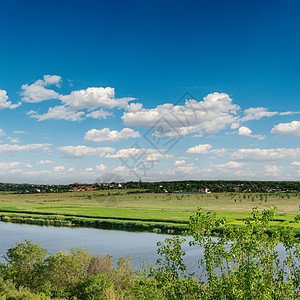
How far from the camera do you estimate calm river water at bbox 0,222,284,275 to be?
35.9 m

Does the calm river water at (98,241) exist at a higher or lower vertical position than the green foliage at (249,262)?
lower

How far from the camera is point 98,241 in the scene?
45.9 metres

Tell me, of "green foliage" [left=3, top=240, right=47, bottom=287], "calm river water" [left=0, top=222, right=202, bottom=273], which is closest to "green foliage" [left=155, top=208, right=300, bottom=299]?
"green foliage" [left=3, top=240, right=47, bottom=287]

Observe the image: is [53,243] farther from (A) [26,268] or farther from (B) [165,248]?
(B) [165,248]

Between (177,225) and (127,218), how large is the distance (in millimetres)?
15876

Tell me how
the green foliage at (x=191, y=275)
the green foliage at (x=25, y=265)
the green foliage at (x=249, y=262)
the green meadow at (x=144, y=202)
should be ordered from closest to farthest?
the green foliage at (x=249, y=262) → the green foliage at (x=191, y=275) → the green foliage at (x=25, y=265) → the green meadow at (x=144, y=202)

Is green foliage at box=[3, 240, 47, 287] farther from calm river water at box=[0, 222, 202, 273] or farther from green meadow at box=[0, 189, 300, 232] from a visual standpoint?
green meadow at box=[0, 189, 300, 232]

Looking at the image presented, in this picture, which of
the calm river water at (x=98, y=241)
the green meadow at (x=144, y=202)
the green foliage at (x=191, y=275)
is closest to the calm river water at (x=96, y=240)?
the calm river water at (x=98, y=241)

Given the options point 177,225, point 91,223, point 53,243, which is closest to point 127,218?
point 91,223

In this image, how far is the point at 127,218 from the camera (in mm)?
67625

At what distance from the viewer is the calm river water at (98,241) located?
35906mm

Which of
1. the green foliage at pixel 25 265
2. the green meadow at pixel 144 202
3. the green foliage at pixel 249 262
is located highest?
the green foliage at pixel 249 262

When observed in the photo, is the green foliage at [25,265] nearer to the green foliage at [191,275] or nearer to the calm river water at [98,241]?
the green foliage at [191,275]

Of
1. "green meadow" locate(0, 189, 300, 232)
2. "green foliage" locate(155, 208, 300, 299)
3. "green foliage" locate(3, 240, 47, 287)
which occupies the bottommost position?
"green meadow" locate(0, 189, 300, 232)
